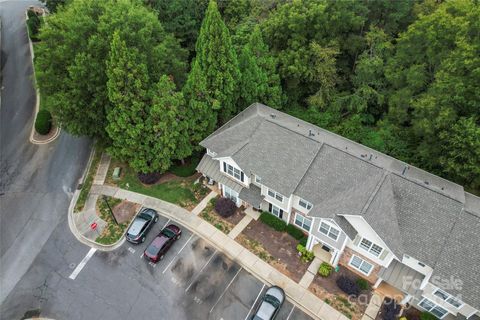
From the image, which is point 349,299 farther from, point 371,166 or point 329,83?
point 329,83

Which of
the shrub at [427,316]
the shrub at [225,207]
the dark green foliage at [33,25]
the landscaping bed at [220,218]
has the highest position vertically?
the dark green foliage at [33,25]

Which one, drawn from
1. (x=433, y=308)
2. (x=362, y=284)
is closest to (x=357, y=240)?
(x=362, y=284)

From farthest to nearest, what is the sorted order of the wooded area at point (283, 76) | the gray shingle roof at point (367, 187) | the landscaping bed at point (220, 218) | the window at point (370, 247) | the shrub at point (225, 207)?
the shrub at point (225, 207) → the landscaping bed at point (220, 218) → the wooded area at point (283, 76) → the window at point (370, 247) → the gray shingle roof at point (367, 187)

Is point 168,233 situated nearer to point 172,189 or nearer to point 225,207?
point 225,207

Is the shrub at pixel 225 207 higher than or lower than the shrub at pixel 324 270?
higher

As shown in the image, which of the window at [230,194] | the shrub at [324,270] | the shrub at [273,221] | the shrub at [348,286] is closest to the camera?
the shrub at [348,286]

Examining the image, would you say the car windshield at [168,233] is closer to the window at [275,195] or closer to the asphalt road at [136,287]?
the asphalt road at [136,287]

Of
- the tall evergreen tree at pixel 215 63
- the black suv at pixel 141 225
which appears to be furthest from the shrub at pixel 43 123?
the tall evergreen tree at pixel 215 63

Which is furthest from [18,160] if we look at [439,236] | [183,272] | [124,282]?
[439,236]
